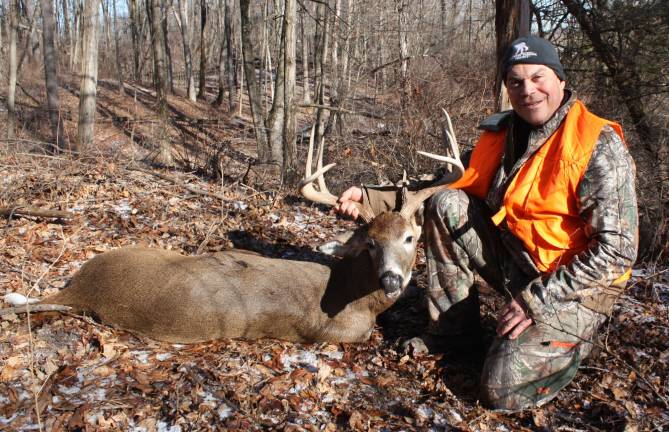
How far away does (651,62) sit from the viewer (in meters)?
6.56

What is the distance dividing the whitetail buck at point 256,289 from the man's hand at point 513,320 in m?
0.76

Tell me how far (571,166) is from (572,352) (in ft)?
3.56

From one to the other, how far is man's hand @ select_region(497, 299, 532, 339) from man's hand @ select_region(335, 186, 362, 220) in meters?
1.39

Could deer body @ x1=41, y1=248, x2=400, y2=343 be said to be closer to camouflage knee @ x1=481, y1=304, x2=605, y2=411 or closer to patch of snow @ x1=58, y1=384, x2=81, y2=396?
patch of snow @ x1=58, y1=384, x2=81, y2=396

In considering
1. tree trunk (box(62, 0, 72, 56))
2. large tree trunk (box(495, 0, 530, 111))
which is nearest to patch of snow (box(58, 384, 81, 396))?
large tree trunk (box(495, 0, 530, 111))

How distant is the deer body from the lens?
12.3 ft

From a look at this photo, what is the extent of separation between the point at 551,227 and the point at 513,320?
60 centimetres

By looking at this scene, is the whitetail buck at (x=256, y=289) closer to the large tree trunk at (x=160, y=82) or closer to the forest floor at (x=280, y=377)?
the forest floor at (x=280, y=377)

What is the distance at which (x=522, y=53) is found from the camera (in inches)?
130

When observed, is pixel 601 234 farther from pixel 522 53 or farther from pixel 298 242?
pixel 298 242

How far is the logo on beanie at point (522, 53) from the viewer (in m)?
3.29

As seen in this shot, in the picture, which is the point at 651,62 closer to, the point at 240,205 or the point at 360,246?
the point at 360,246

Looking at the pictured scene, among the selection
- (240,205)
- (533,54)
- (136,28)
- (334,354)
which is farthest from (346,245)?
(136,28)

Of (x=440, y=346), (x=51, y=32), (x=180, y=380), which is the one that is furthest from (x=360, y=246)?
(x=51, y=32)
